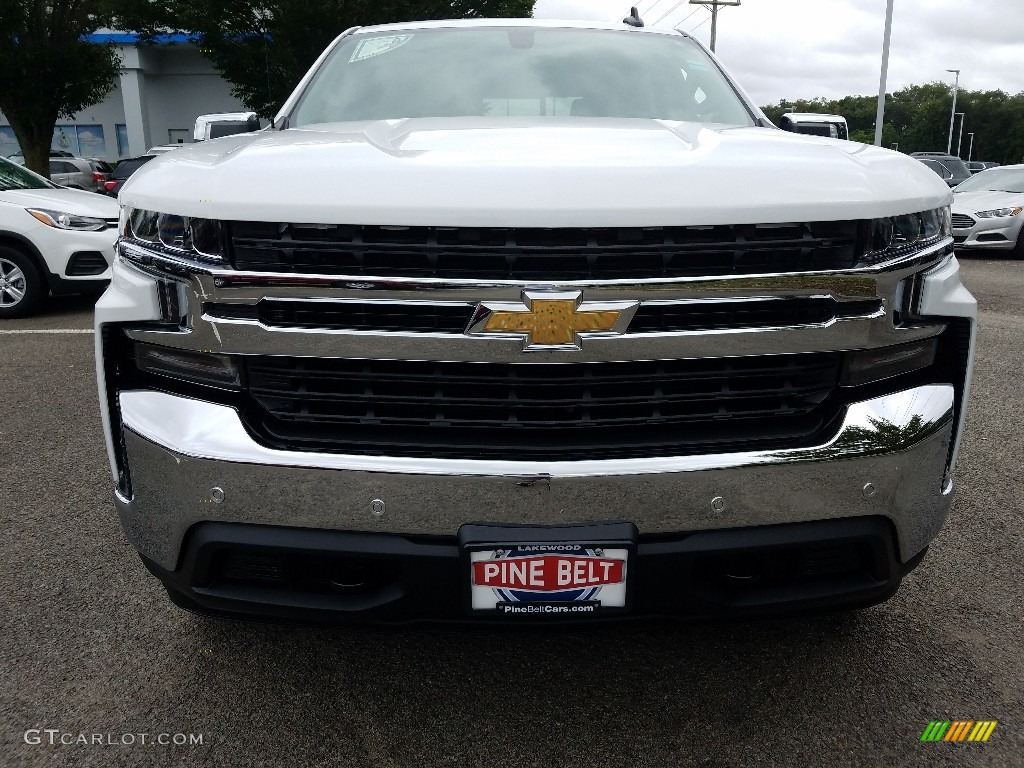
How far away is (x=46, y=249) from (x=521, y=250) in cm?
715

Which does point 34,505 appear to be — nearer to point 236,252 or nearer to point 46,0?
point 236,252

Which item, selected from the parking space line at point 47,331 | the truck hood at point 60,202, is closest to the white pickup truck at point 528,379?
the parking space line at point 47,331

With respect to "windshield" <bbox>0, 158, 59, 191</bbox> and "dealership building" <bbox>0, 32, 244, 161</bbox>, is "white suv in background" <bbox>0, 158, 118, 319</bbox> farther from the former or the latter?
"dealership building" <bbox>0, 32, 244, 161</bbox>

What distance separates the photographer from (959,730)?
6.63ft

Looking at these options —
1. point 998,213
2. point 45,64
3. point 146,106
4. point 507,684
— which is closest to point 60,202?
point 507,684

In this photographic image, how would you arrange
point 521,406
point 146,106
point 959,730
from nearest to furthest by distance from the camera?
1. point 521,406
2. point 959,730
3. point 146,106

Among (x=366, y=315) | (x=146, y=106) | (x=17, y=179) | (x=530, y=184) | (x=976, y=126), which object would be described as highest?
(x=530, y=184)

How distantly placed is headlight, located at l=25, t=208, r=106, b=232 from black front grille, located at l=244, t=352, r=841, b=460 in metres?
6.76

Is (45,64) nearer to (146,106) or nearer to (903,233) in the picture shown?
(146,106)

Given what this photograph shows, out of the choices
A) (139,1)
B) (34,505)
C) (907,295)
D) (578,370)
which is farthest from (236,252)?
(139,1)

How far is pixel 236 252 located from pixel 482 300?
51 centimetres

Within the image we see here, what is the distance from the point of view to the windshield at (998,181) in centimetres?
1257

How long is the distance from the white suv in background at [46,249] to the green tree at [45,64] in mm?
16209

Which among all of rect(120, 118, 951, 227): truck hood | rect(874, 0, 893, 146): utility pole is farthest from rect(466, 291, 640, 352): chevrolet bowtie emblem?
rect(874, 0, 893, 146): utility pole
